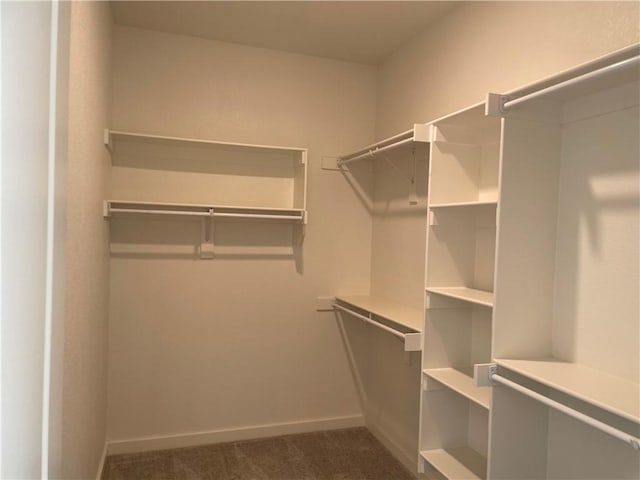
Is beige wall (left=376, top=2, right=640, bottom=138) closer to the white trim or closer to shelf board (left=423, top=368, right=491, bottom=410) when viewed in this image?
shelf board (left=423, top=368, right=491, bottom=410)

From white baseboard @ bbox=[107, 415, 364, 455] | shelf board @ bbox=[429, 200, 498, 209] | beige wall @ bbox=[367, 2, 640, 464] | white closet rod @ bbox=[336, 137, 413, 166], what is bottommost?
white baseboard @ bbox=[107, 415, 364, 455]

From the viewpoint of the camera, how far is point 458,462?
79.0 inches

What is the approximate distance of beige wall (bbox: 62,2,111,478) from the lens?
4.81 feet

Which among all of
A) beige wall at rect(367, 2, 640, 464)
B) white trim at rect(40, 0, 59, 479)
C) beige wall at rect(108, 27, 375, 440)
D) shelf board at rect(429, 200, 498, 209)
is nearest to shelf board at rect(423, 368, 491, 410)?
beige wall at rect(367, 2, 640, 464)

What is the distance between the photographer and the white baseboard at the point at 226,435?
111 inches

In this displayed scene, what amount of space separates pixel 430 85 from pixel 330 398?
227 cm

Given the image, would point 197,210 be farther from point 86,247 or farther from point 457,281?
point 457,281

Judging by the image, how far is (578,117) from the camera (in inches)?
63.9

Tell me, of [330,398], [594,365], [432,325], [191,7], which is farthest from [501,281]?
[191,7]

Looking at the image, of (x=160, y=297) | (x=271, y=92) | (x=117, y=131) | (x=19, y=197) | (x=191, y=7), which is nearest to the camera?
(x=19, y=197)

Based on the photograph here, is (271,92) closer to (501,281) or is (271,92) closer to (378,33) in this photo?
(378,33)

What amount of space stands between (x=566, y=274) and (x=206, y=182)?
2.18 m

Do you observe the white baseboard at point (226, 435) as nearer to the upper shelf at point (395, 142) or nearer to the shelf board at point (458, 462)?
the shelf board at point (458, 462)

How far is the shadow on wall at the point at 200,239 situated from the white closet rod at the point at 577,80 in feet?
5.86
